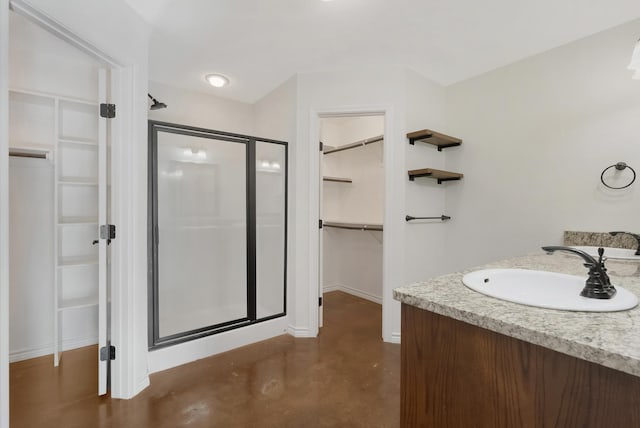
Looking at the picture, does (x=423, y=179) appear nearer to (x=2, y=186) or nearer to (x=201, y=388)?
(x=201, y=388)

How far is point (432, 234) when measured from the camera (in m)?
2.75

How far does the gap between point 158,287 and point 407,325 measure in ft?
6.36

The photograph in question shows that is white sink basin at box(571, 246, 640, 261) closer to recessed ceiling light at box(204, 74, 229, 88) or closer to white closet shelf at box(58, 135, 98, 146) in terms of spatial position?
recessed ceiling light at box(204, 74, 229, 88)

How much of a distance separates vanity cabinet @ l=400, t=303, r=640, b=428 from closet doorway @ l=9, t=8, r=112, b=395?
85.8 inches

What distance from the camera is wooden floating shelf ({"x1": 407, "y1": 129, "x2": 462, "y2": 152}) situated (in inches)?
93.8

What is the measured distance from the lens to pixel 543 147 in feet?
7.18

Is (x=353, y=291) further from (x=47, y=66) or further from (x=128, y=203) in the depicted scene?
(x=47, y=66)

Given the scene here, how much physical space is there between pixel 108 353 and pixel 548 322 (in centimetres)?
224

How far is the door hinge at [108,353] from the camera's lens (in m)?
1.74

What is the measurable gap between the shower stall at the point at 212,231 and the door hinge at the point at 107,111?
316mm

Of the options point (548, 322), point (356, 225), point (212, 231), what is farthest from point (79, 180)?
point (548, 322)

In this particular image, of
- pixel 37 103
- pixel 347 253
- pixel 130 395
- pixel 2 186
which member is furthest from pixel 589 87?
pixel 37 103

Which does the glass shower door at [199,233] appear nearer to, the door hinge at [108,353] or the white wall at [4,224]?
the door hinge at [108,353]

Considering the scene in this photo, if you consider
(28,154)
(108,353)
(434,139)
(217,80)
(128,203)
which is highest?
(217,80)
